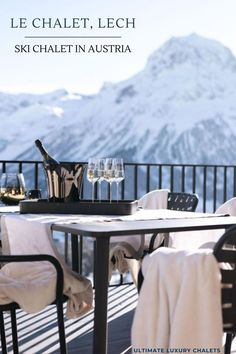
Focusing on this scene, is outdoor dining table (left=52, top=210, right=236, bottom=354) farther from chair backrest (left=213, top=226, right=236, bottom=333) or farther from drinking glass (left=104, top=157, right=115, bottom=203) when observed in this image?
drinking glass (left=104, top=157, right=115, bottom=203)

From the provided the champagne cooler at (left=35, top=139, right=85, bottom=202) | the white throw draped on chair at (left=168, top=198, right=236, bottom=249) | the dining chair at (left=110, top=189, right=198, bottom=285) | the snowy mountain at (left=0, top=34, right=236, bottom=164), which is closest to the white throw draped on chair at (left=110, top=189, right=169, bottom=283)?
the dining chair at (left=110, top=189, right=198, bottom=285)

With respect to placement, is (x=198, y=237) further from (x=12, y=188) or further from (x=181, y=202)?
(x=12, y=188)

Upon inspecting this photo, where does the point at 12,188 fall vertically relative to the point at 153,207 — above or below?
above

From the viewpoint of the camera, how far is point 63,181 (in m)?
2.56

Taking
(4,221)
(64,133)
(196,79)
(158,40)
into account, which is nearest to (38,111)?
(64,133)

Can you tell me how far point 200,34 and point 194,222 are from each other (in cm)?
1982

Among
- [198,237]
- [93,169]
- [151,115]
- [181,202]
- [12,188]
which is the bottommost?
[198,237]

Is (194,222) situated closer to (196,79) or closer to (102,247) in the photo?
(102,247)

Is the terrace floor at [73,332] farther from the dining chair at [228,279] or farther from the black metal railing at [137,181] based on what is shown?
the dining chair at [228,279]

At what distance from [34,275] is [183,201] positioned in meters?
1.21

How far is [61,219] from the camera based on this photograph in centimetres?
218

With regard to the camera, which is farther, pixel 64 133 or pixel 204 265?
pixel 64 133

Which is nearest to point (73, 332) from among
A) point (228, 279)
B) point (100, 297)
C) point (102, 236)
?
point (100, 297)

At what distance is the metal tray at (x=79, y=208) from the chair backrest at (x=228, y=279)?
80 cm
